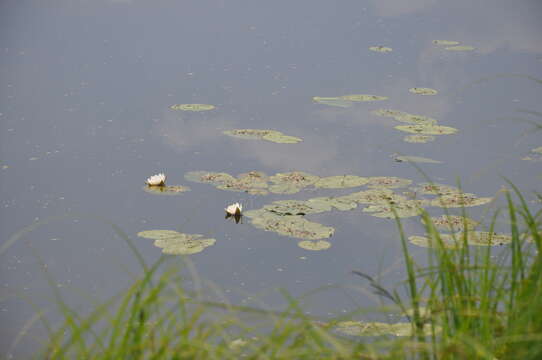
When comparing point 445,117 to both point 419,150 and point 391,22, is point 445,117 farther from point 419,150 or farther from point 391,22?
point 391,22

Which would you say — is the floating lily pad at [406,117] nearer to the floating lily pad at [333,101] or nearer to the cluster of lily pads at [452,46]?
the floating lily pad at [333,101]

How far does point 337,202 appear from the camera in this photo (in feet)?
13.1

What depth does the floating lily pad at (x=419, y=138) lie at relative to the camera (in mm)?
4832

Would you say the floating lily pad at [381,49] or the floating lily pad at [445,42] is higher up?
the floating lily pad at [445,42]

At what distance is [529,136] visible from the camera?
508cm

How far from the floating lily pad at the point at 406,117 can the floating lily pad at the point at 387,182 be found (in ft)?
3.30

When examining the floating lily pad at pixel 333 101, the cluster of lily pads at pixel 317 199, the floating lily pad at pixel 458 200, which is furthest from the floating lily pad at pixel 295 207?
the floating lily pad at pixel 333 101

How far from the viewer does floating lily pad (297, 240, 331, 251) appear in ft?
11.6

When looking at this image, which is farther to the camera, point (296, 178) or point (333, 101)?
point (333, 101)

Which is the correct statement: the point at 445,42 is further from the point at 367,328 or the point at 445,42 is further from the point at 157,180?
the point at 367,328

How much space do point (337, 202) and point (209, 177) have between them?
2.45 feet

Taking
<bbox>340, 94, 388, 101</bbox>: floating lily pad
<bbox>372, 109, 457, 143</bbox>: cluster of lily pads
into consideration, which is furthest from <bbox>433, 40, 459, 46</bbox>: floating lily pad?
<bbox>372, 109, 457, 143</bbox>: cluster of lily pads

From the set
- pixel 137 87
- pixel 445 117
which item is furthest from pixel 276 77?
pixel 445 117

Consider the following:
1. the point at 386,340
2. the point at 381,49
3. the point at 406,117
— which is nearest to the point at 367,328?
the point at 386,340
